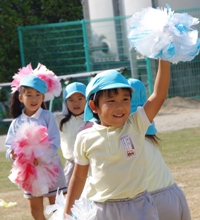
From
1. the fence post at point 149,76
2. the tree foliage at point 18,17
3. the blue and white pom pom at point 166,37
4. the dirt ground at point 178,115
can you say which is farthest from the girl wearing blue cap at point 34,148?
the tree foliage at point 18,17

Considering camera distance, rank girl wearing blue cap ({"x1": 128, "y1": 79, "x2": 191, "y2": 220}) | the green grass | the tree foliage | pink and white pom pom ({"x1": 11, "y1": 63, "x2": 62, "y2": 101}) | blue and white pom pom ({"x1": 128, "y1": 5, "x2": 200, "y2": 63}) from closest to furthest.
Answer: blue and white pom pom ({"x1": 128, "y1": 5, "x2": 200, "y2": 63}) → girl wearing blue cap ({"x1": 128, "y1": 79, "x2": 191, "y2": 220}) → pink and white pom pom ({"x1": 11, "y1": 63, "x2": 62, "y2": 101}) → the green grass → the tree foliage

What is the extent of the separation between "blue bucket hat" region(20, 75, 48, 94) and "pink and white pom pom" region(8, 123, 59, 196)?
333 mm

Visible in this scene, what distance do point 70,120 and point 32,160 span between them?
2.63 feet

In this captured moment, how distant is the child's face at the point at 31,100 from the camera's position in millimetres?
6465

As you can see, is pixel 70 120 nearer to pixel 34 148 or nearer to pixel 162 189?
pixel 34 148

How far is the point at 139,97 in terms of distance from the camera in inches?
179

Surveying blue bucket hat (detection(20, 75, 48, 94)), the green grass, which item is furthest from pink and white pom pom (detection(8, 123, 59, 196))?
the green grass

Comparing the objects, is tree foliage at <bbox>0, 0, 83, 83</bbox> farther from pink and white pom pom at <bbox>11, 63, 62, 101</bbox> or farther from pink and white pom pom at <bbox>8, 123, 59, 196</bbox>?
pink and white pom pom at <bbox>8, 123, 59, 196</bbox>

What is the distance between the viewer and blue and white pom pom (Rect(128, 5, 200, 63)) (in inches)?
139

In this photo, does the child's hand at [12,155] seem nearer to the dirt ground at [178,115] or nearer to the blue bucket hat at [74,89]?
the blue bucket hat at [74,89]

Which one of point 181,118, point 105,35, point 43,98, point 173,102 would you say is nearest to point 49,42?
point 105,35

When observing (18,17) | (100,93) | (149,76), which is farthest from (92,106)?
(18,17)

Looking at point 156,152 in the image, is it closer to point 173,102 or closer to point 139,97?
point 139,97

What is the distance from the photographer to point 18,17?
20.3 meters
